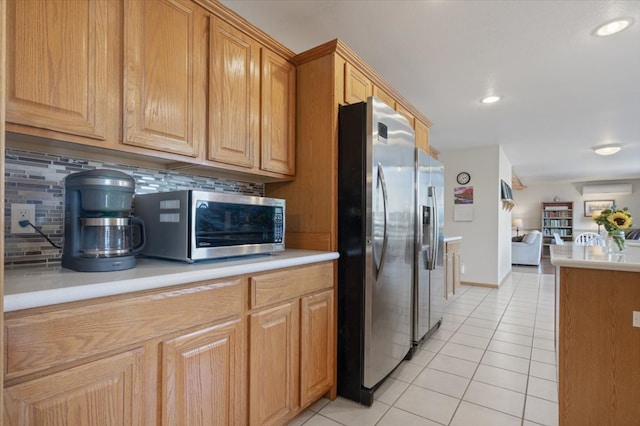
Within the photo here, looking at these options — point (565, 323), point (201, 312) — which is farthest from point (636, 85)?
point (201, 312)

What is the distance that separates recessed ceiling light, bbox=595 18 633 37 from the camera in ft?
6.45

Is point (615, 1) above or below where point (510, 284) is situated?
above

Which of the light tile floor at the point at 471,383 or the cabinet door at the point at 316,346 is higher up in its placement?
the cabinet door at the point at 316,346

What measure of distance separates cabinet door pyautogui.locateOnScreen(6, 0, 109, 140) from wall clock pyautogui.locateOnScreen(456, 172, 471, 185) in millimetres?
5320

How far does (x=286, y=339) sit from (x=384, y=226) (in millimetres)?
894

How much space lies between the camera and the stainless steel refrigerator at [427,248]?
2547mm

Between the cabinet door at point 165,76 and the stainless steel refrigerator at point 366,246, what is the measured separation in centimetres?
88

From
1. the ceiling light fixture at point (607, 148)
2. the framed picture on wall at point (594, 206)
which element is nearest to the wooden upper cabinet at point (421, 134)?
the ceiling light fixture at point (607, 148)

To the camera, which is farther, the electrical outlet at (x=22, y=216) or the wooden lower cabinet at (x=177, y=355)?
the electrical outlet at (x=22, y=216)

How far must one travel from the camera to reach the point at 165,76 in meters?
1.46

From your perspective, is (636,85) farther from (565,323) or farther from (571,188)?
(571,188)

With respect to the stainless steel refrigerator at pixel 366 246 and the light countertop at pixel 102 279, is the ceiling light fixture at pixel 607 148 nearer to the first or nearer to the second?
the stainless steel refrigerator at pixel 366 246

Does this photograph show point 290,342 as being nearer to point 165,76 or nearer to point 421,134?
point 165,76

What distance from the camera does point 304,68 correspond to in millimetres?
A: 2105
